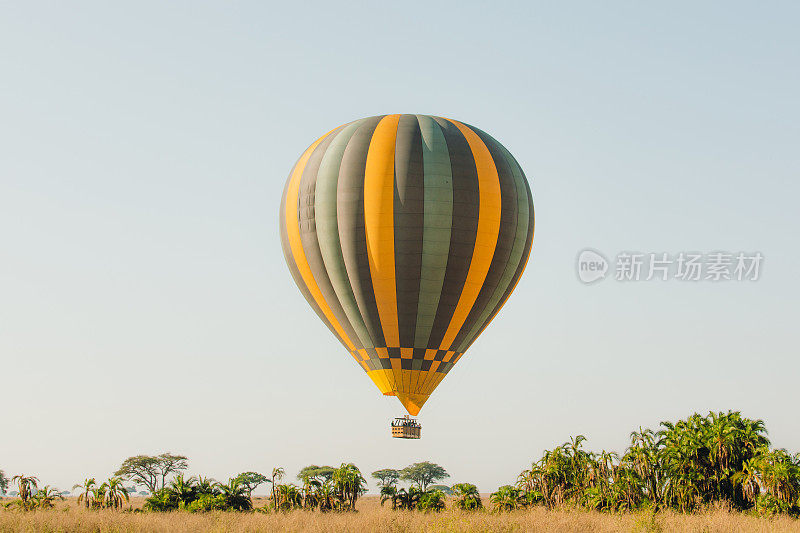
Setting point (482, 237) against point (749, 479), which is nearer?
point (749, 479)

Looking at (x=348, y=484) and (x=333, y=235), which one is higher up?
(x=333, y=235)

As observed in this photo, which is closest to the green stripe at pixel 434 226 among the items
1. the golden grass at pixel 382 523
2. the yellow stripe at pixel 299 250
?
the yellow stripe at pixel 299 250

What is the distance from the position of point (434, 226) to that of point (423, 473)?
86.3 m

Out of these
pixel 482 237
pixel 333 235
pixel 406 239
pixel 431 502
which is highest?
pixel 333 235

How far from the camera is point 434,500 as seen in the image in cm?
4962

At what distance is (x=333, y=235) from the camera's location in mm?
47344

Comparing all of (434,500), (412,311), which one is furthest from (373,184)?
(434,500)

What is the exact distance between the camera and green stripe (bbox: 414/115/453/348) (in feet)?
153

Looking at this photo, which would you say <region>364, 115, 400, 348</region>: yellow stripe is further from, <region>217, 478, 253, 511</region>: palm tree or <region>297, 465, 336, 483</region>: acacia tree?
<region>297, 465, 336, 483</region>: acacia tree

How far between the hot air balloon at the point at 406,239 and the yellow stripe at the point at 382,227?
0.05m

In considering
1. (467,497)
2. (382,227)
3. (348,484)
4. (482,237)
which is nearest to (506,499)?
(467,497)

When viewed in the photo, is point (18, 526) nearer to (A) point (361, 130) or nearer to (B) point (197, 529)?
(B) point (197, 529)

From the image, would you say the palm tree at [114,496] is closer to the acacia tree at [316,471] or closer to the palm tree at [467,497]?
the palm tree at [467,497]

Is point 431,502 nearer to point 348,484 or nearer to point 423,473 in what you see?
point 348,484
